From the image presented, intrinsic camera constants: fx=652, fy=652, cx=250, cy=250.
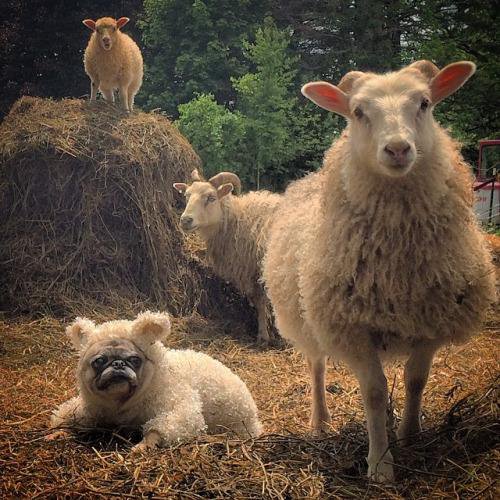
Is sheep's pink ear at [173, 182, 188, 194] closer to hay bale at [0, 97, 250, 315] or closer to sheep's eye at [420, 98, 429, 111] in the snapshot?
hay bale at [0, 97, 250, 315]

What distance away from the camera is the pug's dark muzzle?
116 inches

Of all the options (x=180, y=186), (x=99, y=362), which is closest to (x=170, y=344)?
(x=180, y=186)

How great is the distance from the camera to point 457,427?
9.77 feet

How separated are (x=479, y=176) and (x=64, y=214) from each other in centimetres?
426

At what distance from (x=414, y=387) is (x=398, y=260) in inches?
27.6

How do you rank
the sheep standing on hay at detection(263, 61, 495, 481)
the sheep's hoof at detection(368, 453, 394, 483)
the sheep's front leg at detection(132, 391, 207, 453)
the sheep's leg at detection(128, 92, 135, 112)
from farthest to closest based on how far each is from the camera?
1. the sheep's leg at detection(128, 92, 135, 112)
2. the sheep's front leg at detection(132, 391, 207, 453)
3. the sheep standing on hay at detection(263, 61, 495, 481)
4. the sheep's hoof at detection(368, 453, 394, 483)

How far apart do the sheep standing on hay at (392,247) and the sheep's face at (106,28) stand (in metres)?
4.31

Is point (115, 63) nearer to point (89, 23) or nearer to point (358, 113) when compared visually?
point (89, 23)

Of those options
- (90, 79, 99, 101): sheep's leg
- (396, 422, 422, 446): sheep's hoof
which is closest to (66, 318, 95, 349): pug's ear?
(396, 422, 422, 446): sheep's hoof

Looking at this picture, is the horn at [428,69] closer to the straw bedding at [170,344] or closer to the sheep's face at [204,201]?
the straw bedding at [170,344]

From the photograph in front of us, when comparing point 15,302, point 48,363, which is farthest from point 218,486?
point 15,302

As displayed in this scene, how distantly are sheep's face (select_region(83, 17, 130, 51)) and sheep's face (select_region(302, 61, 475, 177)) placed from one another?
4312mm

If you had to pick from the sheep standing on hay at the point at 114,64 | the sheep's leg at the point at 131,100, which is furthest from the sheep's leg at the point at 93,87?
the sheep's leg at the point at 131,100

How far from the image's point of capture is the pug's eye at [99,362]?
9.96 feet
